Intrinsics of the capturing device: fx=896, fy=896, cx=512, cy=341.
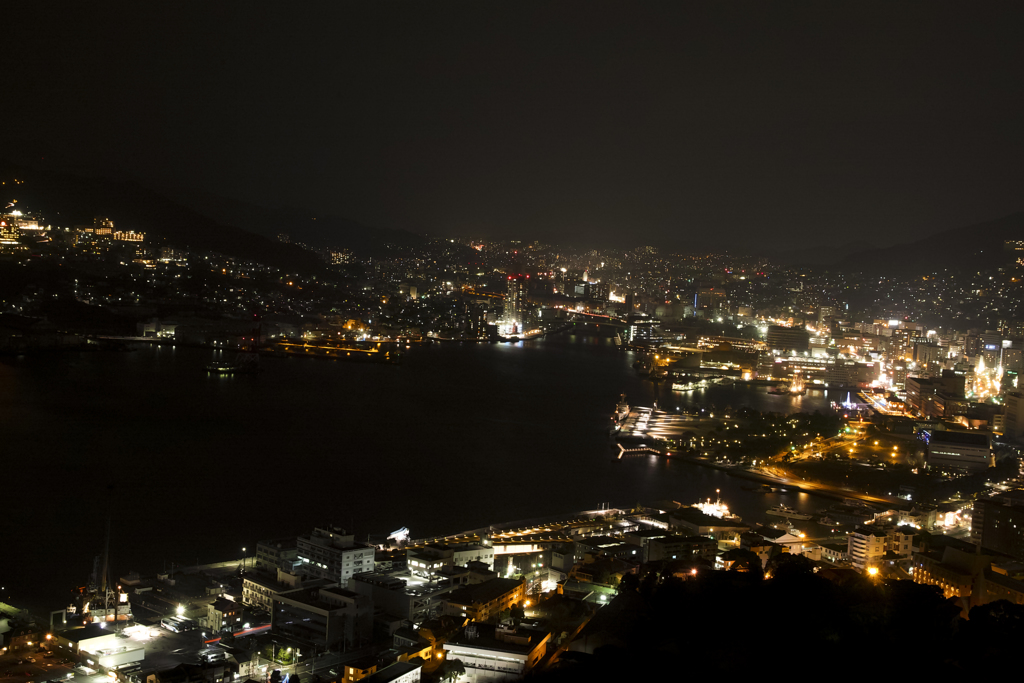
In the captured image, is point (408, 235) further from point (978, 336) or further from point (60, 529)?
point (60, 529)

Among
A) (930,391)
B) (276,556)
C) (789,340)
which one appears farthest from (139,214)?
(276,556)

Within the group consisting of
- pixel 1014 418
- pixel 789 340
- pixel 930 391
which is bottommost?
pixel 1014 418

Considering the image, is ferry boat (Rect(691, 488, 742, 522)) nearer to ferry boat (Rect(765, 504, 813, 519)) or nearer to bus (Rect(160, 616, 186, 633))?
ferry boat (Rect(765, 504, 813, 519))

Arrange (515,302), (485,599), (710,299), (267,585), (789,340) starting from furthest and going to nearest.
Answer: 1. (710,299)
2. (515,302)
3. (789,340)
4. (267,585)
5. (485,599)

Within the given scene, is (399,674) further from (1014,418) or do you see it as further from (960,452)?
(1014,418)

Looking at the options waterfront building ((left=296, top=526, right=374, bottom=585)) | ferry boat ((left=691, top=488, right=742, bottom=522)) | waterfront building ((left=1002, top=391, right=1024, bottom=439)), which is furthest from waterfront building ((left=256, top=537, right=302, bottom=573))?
waterfront building ((left=1002, top=391, right=1024, bottom=439))
